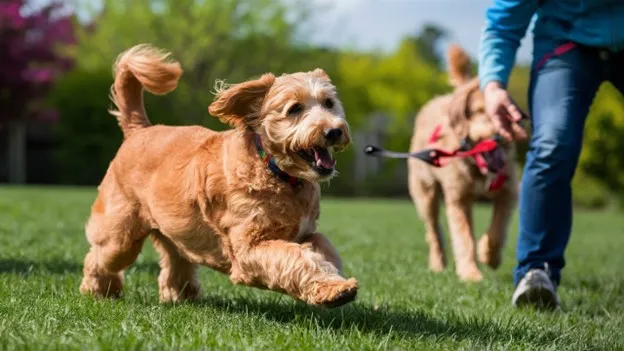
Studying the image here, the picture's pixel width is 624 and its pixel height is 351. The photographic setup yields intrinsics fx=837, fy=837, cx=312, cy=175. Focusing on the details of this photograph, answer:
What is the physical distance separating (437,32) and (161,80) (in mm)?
88809

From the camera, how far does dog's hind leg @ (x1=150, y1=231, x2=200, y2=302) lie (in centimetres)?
474

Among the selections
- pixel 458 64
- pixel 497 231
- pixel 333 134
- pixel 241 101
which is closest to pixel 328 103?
pixel 333 134

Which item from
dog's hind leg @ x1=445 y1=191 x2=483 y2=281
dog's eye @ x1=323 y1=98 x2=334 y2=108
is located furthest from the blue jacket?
dog's hind leg @ x1=445 y1=191 x2=483 y2=281

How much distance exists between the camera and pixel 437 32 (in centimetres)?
9100

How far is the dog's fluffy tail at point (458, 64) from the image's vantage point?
7.32 metres

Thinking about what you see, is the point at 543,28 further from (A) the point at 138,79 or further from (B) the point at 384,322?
(A) the point at 138,79

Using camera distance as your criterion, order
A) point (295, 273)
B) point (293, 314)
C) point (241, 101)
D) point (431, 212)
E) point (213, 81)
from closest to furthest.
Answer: point (295, 273)
point (241, 101)
point (293, 314)
point (431, 212)
point (213, 81)

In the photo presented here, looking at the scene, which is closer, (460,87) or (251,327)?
(251,327)

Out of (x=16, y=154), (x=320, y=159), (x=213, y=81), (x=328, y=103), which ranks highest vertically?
(x=328, y=103)

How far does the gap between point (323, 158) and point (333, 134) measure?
0.49 ft

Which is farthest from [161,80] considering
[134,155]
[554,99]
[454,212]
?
[454,212]

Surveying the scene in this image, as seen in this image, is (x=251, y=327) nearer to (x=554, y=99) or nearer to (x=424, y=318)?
(x=424, y=318)

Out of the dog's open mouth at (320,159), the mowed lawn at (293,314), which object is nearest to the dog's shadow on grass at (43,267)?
the mowed lawn at (293,314)

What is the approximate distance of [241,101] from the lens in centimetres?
396
